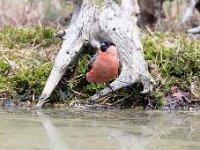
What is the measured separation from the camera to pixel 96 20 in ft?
18.5

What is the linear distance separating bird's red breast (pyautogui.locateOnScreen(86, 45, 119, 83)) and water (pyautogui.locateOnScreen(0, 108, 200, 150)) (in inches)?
13.5

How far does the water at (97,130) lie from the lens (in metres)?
3.28

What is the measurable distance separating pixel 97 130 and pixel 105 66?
49.4 inches

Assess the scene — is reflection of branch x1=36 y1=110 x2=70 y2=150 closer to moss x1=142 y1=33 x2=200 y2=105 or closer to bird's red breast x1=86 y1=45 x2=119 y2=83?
bird's red breast x1=86 y1=45 x2=119 y2=83

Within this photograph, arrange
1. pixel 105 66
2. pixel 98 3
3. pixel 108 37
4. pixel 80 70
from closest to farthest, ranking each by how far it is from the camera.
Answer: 1. pixel 105 66
2. pixel 108 37
3. pixel 80 70
4. pixel 98 3

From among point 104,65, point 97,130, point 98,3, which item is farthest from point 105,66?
point 97,130

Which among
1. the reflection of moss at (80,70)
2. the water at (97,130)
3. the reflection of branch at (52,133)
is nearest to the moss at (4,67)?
the reflection of moss at (80,70)

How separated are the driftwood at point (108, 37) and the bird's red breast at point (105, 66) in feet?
0.38

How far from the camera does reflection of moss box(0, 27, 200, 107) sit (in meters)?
5.36

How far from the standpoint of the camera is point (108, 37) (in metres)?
5.46

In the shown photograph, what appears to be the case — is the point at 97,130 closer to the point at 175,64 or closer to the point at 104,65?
the point at 104,65

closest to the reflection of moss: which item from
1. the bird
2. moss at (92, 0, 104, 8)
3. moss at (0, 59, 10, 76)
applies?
moss at (0, 59, 10, 76)

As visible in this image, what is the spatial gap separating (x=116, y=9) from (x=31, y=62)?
118 cm

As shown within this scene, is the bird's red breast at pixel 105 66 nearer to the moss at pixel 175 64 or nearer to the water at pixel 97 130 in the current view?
the water at pixel 97 130
